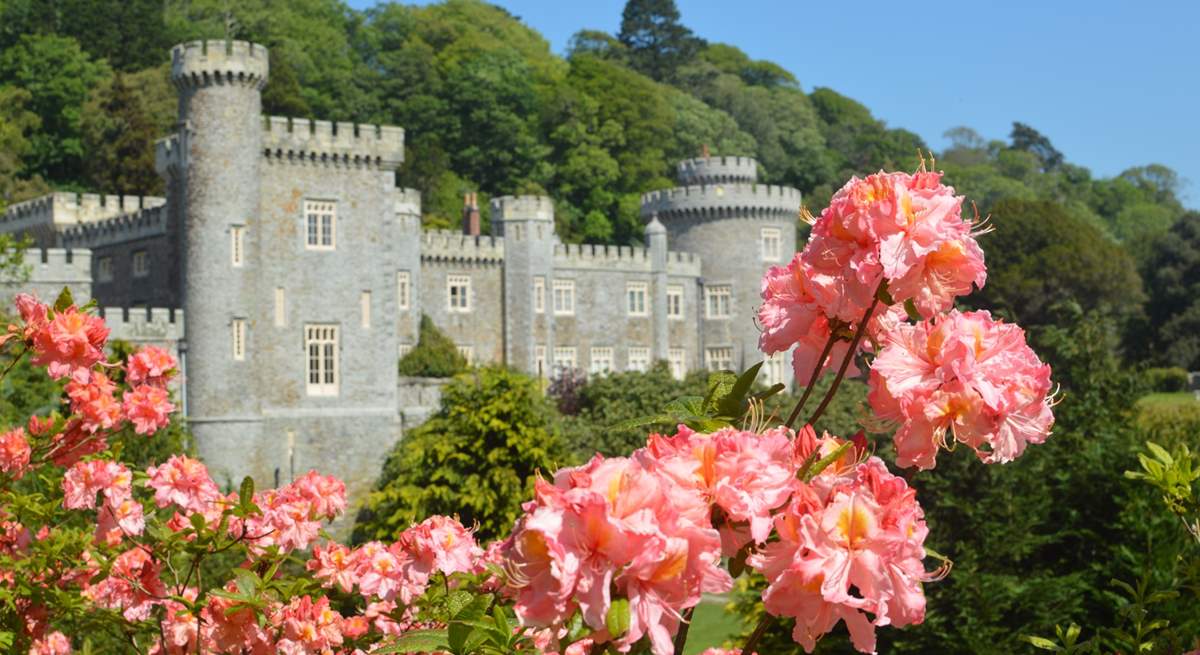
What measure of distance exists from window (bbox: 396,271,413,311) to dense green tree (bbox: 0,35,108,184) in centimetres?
2113

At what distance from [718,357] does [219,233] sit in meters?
19.9

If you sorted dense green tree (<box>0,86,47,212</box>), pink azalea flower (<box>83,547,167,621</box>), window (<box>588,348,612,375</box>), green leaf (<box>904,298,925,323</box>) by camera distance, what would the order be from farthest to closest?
1. dense green tree (<box>0,86,47,212</box>)
2. window (<box>588,348,612,375</box>)
3. pink azalea flower (<box>83,547,167,621</box>)
4. green leaf (<box>904,298,925,323</box>)

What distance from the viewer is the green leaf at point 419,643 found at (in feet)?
8.96

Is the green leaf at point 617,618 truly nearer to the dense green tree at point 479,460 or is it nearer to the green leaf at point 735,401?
the green leaf at point 735,401

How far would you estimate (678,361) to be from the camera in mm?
45594

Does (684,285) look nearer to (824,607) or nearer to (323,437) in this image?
(323,437)

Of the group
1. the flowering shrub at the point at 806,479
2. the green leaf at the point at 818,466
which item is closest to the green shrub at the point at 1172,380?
the flowering shrub at the point at 806,479

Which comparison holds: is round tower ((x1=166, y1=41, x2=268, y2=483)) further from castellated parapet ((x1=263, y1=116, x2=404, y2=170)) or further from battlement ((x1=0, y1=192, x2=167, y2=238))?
battlement ((x1=0, y1=192, x2=167, y2=238))

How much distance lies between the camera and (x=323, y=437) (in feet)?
100.0

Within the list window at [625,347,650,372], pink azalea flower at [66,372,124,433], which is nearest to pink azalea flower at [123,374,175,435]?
pink azalea flower at [66,372,124,433]

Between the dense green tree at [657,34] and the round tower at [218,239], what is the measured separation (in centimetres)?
6352

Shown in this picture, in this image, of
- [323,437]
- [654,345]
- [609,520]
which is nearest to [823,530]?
[609,520]

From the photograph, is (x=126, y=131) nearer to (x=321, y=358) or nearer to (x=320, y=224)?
(x=320, y=224)

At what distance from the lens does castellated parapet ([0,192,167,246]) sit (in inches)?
1533
